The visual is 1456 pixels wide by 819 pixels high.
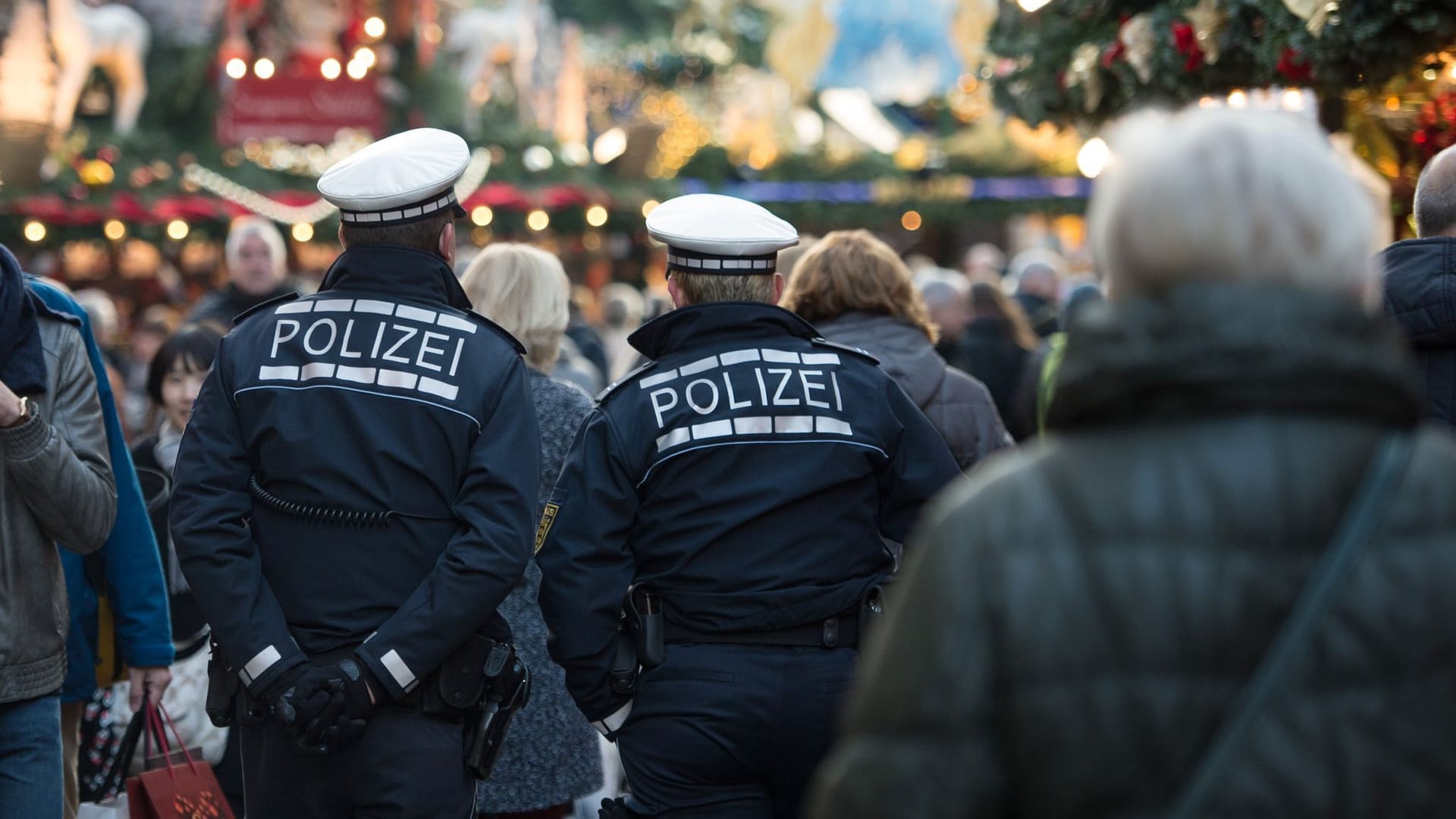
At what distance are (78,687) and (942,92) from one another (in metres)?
24.7

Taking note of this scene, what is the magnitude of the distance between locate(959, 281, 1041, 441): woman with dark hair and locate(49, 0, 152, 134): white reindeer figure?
48.9 ft

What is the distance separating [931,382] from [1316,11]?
1.53 metres

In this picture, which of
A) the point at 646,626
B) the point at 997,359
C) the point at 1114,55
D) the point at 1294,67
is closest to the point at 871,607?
the point at 646,626

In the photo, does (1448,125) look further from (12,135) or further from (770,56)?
(770,56)

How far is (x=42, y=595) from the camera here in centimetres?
A: 353

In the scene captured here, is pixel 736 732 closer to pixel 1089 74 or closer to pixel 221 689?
pixel 221 689

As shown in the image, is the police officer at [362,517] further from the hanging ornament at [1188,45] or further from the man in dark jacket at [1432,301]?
the hanging ornament at [1188,45]

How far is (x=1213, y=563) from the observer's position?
1.54 meters

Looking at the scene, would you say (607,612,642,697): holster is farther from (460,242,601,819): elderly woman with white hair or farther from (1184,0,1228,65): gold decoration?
(1184,0,1228,65): gold decoration

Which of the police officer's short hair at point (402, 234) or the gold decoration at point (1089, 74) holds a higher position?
the gold decoration at point (1089, 74)

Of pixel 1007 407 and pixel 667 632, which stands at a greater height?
pixel 667 632

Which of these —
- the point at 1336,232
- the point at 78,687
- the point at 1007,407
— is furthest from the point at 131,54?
the point at 1336,232

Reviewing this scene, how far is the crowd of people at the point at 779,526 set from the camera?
155 cm

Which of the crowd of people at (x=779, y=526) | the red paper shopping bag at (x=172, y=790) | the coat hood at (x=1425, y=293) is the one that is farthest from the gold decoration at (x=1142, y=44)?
the red paper shopping bag at (x=172, y=790)
